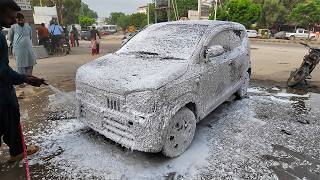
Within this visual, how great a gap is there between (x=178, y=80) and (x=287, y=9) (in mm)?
54819

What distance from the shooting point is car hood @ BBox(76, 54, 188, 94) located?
3548mm

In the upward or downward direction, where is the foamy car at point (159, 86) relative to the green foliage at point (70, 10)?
downward

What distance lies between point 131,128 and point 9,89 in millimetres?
1544

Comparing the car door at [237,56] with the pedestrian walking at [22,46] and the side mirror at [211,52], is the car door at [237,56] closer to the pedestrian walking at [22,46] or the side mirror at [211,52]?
the side mirror at [211,52]

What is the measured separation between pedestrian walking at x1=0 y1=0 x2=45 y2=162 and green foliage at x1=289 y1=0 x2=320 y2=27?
47741 mm

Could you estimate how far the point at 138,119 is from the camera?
11.5ft

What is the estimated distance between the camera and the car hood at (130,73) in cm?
Answer: 355

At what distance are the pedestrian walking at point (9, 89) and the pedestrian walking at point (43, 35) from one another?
13.1m

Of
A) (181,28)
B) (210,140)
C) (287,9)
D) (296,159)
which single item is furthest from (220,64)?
(287,9)

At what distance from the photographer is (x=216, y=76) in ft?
15.8

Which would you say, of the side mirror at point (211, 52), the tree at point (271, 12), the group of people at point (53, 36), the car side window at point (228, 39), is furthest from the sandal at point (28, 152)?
the tree at point (271, 12)

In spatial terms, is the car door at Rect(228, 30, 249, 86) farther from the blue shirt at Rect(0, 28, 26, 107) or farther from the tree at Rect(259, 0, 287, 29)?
the tree at Rect(259, 0, 287, 29)

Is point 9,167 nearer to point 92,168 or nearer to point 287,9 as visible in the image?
point 92,168

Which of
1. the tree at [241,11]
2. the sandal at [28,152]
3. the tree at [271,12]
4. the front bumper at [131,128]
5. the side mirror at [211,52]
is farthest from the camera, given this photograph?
the tree at [271,12]
